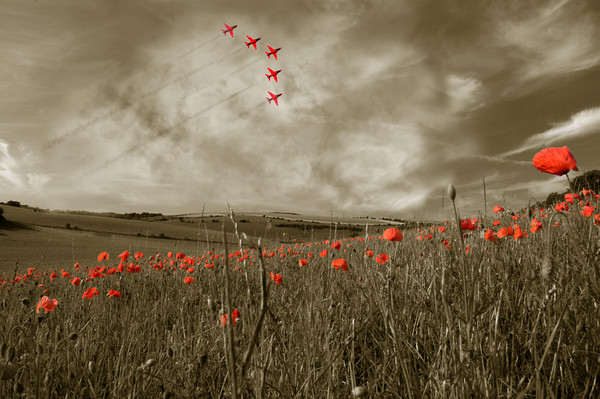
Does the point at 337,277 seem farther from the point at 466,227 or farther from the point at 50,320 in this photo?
the point at 50,320

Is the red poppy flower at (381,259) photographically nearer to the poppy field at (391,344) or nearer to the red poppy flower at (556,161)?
the poppy field at (391,344)

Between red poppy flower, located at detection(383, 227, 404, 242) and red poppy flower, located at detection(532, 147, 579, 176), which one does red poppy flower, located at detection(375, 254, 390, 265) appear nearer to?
red poppy flower, located at detection(383, 227, 404, 242)

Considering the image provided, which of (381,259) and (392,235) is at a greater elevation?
(392,235)

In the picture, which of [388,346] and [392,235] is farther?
[392,235]

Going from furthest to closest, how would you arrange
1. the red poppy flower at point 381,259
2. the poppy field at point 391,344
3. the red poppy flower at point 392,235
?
the red poppy flower at point 381,259 < the red poppy flower at point 392,235 < the poppy field at point 391,344

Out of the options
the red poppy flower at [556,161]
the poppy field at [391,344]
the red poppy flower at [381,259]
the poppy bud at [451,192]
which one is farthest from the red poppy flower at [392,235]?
the poppy bud at [451,192]

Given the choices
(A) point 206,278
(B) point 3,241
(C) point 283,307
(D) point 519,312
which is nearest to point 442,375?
(D) point 519,312

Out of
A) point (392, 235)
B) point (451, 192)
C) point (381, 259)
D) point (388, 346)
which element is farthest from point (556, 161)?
point (381, 259)

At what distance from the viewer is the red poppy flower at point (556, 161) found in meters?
1.67

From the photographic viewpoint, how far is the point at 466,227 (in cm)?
202

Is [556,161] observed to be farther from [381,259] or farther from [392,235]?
[381,259]

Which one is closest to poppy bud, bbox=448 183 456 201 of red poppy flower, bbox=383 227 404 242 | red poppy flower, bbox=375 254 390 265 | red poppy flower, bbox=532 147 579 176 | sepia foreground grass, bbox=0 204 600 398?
sepia foreground grass, bbox=0 204 600 398

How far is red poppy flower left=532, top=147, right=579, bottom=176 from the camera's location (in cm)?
167

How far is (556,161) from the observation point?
169 cm
